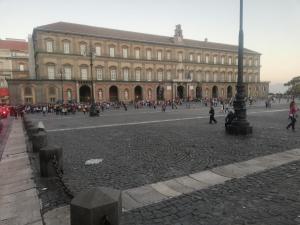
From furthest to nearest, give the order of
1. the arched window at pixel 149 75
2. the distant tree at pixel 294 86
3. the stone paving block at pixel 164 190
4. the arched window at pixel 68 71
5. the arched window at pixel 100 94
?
the distant tree at pixel 294 86 → the arched window at pixel 149 75 → the arched window at pixel 100 94 → the arched window at pixel 68 71 → the stone paving block at pixel 164 190

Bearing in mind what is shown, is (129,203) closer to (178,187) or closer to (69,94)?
(178,187)

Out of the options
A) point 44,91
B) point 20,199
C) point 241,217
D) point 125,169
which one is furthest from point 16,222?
point 44,91

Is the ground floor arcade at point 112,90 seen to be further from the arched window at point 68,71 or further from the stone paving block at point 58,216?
the stone paving block at point 58,216

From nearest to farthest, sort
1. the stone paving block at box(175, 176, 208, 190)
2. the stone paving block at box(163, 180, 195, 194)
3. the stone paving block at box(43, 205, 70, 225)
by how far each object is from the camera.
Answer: the stone paving block at box(43, 205, 70, 225)
the stone paving block at box(163, 180, 195, 194)
the stone paving block at box(175, 176, 208, 190)

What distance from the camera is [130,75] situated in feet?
186

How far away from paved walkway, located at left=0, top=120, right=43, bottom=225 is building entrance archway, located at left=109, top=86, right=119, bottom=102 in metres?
47.5

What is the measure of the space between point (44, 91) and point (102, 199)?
4751cm

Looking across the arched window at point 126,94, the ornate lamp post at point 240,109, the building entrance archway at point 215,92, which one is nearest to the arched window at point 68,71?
the arched window at point 126,94

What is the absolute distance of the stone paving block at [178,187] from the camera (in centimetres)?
446

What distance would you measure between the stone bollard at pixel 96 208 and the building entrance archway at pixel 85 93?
169 ft

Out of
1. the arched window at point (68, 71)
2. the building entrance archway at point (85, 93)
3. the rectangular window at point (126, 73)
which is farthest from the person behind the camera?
the rectangular window at point (126, 73)

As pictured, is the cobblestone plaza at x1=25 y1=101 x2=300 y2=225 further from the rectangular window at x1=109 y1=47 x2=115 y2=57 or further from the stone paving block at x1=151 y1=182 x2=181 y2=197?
the rectangular window at x1=109 y1=47 x2=115 y2=57

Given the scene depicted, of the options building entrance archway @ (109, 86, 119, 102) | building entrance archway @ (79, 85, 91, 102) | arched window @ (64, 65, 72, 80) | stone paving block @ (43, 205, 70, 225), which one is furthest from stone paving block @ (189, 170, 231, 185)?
building entrance archway @ (109, 86, 119, 102)

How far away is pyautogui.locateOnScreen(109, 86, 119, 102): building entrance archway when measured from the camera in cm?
5481
